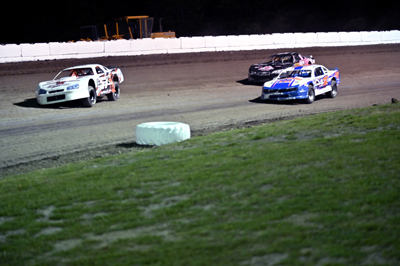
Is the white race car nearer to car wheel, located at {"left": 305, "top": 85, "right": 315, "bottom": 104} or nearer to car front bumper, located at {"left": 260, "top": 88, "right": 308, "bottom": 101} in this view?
car front bumper, located at {"left": 260, "top": 88, "right": 308, "bottom": 101}

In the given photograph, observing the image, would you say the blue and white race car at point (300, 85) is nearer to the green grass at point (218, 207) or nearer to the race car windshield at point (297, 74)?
the race car windshield at point (297, 74)

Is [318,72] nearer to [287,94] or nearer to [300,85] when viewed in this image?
[300,85]

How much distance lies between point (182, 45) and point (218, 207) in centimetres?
2563

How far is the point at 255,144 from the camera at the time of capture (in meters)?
7.72

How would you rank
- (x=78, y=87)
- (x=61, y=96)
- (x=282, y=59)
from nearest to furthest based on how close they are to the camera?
(x=61, y=96)
(x=78, y=87)
(x=282, y=59)

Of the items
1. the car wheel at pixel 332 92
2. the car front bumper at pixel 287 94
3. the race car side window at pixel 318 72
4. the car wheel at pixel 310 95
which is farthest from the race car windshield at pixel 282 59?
the car front bumper at pixel 287 94

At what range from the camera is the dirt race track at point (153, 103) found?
10.3 metres

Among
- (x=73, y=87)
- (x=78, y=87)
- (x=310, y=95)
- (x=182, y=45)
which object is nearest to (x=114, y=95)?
(x=78, y=87)

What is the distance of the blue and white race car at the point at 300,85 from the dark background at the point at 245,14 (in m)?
36.5

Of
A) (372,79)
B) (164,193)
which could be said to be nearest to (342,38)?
(372,79)

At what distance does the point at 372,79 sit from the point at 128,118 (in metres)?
14.5

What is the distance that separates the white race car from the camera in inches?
598

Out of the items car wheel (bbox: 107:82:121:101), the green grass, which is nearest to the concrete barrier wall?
car wheel (bbox: 107:82:121:101)

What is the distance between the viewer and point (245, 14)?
2415 inches
